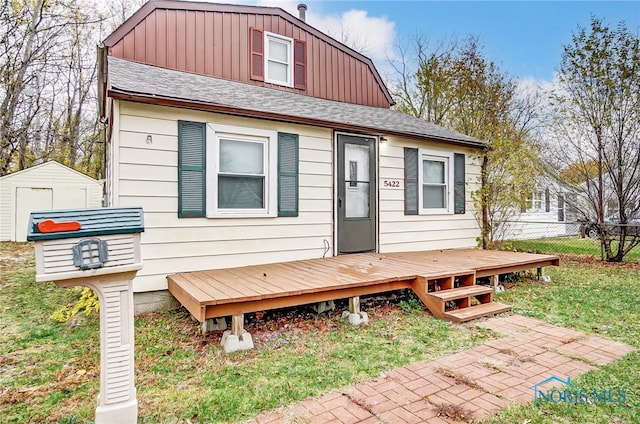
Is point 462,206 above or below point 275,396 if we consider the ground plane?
above

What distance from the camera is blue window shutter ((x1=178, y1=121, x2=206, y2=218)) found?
14.8 ft

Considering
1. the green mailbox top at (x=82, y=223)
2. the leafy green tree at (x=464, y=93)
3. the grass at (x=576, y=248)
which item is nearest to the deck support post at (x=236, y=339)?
the green mailbox top at (x=82, y=223)

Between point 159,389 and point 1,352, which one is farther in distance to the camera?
point 1,352

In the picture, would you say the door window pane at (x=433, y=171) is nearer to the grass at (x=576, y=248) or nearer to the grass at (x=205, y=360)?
the grass at (x=576, y=248)

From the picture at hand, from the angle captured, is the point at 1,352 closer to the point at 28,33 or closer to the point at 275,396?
the point at 275,396

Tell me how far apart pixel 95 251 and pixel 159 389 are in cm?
124

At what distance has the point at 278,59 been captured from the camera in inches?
293

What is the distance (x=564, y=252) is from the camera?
33.7 ft

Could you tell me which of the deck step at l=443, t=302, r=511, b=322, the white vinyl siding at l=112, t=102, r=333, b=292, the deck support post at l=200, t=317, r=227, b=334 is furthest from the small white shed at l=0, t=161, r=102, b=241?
the deck step at l=443, t=302, r=511, b=322

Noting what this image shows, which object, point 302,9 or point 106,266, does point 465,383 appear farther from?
point 302,9

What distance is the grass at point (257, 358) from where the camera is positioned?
228 centimetres

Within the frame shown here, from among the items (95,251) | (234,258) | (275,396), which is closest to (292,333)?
(275,396)

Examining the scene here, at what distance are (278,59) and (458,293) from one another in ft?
18.8

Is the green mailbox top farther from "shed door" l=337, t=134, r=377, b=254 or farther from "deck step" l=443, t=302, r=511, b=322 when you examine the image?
"shed door" l=337, t=134, r=377, b=254
